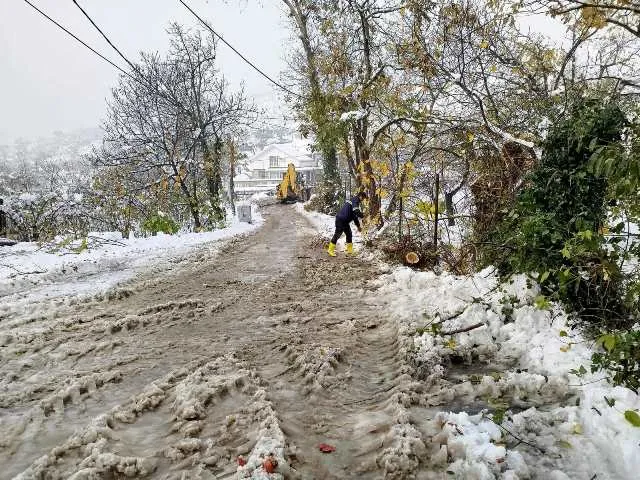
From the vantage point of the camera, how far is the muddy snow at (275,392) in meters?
2.54

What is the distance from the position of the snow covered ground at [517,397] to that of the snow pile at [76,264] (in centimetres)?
595

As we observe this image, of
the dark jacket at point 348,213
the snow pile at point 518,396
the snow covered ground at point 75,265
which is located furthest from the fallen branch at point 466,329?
the dark jacket at point 348,213

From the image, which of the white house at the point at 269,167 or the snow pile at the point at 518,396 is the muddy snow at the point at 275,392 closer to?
the snow pile at the point at 518,396

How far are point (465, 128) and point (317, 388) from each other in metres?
6.39

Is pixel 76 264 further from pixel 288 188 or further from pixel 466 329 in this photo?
pixel 288 188

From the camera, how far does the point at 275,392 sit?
3510mm

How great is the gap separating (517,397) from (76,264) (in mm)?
8754

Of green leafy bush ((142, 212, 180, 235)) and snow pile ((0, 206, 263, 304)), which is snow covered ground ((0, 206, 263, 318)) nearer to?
snow pile ((0, 206, 263, 304))

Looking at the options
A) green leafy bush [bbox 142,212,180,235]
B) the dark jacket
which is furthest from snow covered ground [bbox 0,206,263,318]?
the dark jacket

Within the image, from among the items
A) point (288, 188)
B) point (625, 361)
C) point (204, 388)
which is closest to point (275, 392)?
point (204, 388)

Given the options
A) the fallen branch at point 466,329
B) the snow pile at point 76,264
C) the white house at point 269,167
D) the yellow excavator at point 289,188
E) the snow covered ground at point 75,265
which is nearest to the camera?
the fallen branch at point 466,329

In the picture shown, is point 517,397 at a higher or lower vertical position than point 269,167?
lower

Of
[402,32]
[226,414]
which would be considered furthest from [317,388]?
[402,32]

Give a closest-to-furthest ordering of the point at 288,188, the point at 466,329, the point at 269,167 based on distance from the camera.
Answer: the point at 466,329 → the point at 288,188 → the point at 269,167
